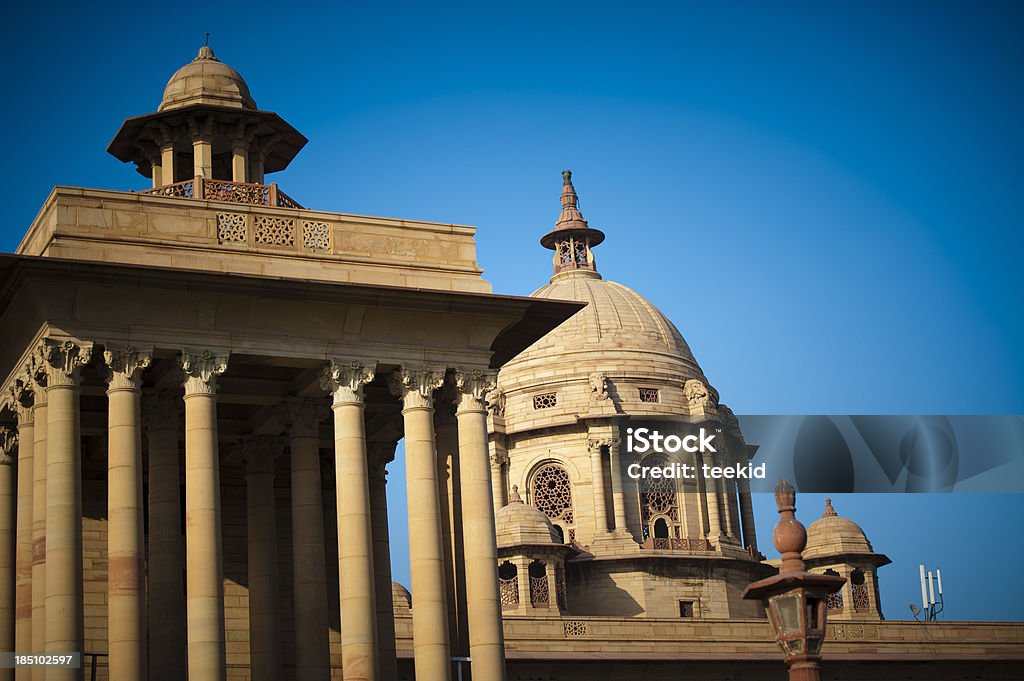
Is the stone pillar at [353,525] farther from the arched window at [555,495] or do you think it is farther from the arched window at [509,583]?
the arched window at [555,495]

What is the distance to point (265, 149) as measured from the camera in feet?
149

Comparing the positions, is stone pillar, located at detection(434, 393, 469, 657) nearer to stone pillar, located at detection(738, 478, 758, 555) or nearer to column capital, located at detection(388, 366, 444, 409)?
column capital, located at detection(388, 366, 444, 409)

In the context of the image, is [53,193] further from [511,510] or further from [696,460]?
[696,460]

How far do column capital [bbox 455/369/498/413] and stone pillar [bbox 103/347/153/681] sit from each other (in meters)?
7.02

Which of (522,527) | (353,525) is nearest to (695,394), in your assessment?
(522,527)

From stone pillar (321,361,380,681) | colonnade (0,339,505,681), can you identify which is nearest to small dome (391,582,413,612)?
colonnade (0,339,505,681)

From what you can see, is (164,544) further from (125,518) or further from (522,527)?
(522,527)

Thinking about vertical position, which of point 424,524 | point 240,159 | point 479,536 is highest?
point 240,159

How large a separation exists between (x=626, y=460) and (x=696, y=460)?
453cm

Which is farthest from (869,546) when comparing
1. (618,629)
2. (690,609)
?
(618,629)

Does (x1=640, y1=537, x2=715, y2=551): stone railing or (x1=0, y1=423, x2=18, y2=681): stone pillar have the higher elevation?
(x1=640, y1=537, x2=715, y2=551): stone railing

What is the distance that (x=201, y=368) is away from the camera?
37281 mm

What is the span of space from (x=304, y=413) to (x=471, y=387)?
4.13m

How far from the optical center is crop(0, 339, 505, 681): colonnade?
1393 inches
